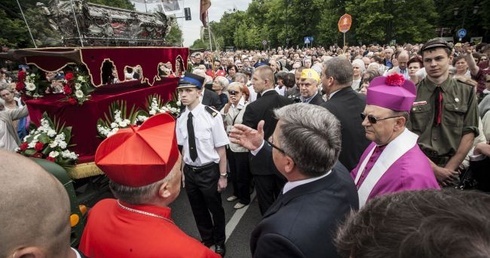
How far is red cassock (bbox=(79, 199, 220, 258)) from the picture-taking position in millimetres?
1384

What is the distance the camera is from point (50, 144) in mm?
3715

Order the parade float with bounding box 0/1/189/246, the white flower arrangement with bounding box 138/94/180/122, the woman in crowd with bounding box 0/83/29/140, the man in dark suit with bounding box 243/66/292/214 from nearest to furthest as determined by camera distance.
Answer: the man in dark suit with bounding box 243/66/292/214 → the parade float with bounding box 0/1/189/246 → the white flower arrangement with bounding box 138/94/180/122 → the woman in crowd with bounding box 0/83/29/140

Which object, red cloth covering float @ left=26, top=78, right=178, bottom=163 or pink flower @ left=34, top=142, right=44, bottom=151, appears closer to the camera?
pink flower @ left=34, top=142, right=44, bottom=151

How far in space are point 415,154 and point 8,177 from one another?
210 cm

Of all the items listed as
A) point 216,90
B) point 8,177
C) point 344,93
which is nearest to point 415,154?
point 344,93

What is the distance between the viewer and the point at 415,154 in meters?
1.97

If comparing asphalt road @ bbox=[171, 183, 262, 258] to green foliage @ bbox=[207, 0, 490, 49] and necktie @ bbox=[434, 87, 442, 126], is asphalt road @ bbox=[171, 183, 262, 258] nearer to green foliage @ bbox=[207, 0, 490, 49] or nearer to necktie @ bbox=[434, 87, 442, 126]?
necktie @ bbox=[434, 87, 442, 126]

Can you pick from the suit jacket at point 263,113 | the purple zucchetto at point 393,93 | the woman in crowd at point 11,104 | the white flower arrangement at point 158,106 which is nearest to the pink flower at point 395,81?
the purple zucchetto at point 393,93

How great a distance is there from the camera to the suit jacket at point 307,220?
134cm

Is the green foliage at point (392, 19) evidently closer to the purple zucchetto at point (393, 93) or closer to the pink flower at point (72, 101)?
the purple zucchetto at point (393, 93)

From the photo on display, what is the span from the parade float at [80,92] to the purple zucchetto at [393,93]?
2.95 metres

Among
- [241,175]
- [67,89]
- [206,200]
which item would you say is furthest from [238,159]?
[67,89]

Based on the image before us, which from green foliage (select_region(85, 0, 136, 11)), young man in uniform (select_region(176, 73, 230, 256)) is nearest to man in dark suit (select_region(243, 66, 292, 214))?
young man in uniform (select_region(176, 73, 230, 256))

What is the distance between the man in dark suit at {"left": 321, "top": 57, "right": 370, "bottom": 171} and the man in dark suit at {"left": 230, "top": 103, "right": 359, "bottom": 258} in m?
1.30
